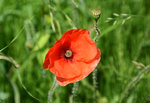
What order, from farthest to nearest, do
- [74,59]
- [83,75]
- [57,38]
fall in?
[57,38]
[74,59]
[83,75]

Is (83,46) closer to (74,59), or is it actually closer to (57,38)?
(74,59)

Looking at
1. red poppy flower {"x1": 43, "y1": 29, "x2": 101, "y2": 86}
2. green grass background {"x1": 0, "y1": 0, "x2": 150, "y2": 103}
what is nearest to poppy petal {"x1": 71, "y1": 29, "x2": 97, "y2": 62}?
red poppy flower {"x1": 43, "y1": 29, "x2": 101, "y2": 86}

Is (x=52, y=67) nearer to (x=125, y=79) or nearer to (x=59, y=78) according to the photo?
(x=59, y=78)

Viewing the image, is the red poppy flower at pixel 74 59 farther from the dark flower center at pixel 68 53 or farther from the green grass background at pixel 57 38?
the green grass background at pixel 57 38

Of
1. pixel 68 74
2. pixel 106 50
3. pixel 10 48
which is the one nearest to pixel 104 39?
pixel 106 50

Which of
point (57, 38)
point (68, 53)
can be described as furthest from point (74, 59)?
point (57, 38)

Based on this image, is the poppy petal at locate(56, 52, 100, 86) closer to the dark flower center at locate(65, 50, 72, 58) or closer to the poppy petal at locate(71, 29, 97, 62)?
the poppy petal at locate(71, 29, 97, 62)
